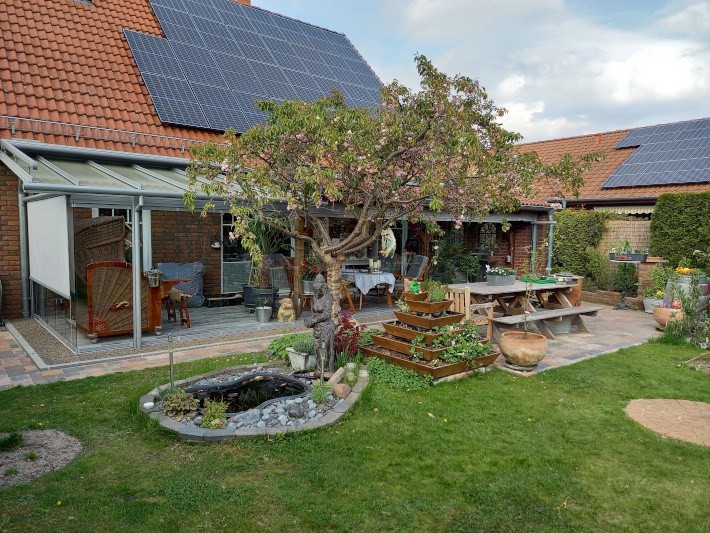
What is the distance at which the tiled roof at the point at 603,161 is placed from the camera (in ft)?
49.6

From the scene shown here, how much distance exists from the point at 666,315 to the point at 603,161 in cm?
1086

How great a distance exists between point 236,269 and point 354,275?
116 inches

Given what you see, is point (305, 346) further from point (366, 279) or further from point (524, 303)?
point (524, 303)

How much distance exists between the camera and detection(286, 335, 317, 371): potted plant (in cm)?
572

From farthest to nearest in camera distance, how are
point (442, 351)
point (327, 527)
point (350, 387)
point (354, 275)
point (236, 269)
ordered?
point (236, 269), point (354, 275), point (442, 351), point (350, 387), point (327, 527)

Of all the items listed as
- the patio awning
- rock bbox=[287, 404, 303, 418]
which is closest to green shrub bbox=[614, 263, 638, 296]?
the patio awning

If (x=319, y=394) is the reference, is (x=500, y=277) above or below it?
above

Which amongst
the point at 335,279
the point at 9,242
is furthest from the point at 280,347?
the point at 9,242

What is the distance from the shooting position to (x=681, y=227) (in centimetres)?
1172

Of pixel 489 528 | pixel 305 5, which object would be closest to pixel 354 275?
pixel 489 528


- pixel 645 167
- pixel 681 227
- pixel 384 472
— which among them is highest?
pixel 645 167

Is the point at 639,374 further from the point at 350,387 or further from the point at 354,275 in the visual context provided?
the point at 354,275

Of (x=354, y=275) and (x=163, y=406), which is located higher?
(x=354, y=275)

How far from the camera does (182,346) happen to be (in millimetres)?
7215
